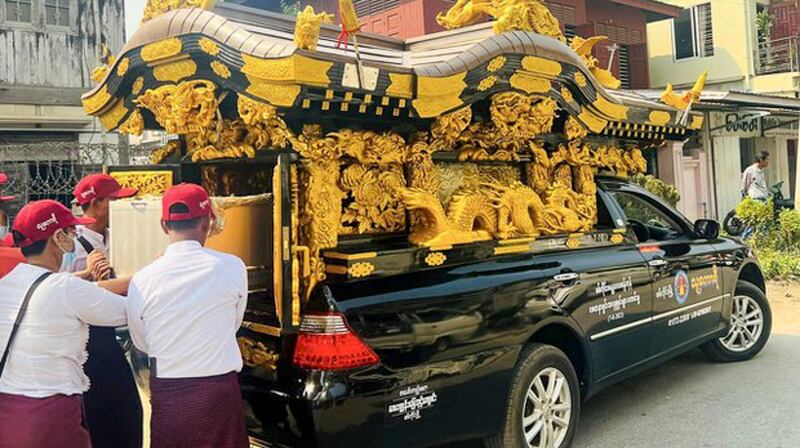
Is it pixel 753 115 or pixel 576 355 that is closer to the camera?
pixel 576 355

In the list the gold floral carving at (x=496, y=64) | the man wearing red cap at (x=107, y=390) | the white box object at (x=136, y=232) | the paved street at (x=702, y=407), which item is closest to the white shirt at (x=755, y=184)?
the paved street at (x=702, y=407)

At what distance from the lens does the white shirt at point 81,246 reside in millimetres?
3400

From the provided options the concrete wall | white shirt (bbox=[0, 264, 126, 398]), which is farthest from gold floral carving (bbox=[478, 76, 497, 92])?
the concrete wall

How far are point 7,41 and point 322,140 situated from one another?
361 inches

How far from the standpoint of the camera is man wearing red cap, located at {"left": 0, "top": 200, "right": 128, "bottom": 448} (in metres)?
2.32

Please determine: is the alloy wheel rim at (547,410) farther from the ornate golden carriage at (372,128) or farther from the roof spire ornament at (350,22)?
the roof spire ornament at (350,22)

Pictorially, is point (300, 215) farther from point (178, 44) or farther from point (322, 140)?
point (178, 44)

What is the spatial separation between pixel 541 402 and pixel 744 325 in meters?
3.14

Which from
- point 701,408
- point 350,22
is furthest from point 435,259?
point 701,408

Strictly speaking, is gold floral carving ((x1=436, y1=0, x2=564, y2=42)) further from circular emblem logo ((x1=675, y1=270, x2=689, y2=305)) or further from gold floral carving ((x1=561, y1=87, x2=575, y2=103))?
circular emblem logo ((x1=675, y1=270, x2=689, y2=305))

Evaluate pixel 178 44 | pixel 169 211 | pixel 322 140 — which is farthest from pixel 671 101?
pixel 169 211

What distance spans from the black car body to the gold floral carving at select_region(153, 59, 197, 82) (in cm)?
131

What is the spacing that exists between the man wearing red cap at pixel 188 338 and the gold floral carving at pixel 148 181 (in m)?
1.35

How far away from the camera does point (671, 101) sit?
216 inches
